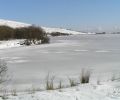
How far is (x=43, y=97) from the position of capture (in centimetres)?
524

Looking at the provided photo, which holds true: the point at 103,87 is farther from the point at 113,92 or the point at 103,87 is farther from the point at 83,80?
the point at 83,80

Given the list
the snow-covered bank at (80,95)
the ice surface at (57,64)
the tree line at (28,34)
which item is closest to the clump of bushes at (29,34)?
the tree line at (28,34)

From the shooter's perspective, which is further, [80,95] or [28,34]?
[28,34]

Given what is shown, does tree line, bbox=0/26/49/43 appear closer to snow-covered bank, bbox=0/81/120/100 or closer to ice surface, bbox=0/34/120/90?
ice surface, bbox=0/34/120/90

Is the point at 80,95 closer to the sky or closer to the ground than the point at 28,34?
closer to the ground

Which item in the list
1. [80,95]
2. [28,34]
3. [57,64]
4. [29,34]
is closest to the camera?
[80,95]

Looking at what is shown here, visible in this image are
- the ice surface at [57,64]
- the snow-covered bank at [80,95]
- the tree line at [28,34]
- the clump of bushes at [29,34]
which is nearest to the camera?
the snow-covered bank at [80,95]

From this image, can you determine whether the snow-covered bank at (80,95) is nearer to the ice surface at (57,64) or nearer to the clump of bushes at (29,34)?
the ice surface at (57,64)

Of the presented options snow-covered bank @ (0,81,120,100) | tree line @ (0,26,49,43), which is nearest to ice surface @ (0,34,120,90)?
snow-covered bank @ (0,81,120,100)

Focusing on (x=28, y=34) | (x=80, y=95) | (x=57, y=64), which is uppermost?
(x=28, y=34)

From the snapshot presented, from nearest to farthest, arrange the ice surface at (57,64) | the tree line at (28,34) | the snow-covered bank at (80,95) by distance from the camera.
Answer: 1. the snow-covered bank at (80,95)
2. the ice surface at (57,64)
3. the tree line at (28,34)

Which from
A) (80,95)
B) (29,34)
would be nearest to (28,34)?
(29,34)

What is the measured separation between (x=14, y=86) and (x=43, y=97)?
2733 mm

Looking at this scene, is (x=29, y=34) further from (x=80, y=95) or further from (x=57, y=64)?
(x=80, y=95)
